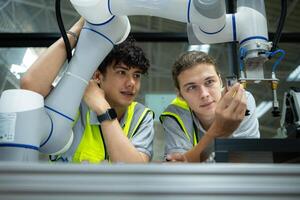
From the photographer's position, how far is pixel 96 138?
4.57 feet

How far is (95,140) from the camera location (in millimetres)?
1384

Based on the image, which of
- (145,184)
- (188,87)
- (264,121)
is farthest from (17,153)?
(264,121)

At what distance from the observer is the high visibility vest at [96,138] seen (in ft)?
4.30

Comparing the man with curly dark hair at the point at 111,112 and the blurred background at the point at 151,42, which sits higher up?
the blurred background at the point at 151,42

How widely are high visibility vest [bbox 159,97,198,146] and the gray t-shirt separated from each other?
10 millimetres

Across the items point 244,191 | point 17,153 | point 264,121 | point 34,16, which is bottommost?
point 244,191

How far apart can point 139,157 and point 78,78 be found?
467 mm

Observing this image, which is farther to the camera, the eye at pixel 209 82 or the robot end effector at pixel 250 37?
the eye at pixel 209 82

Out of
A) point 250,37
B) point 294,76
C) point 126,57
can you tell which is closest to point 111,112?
point 126,57

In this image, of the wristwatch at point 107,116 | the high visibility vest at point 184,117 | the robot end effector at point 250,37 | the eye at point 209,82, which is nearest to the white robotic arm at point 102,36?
the robot end effector at point 250,37

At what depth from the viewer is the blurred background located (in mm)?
2021

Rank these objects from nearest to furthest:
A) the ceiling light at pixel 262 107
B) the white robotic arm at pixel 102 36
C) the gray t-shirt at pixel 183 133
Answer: the white robotic arm at pixel 102 36 → the gray t-shirt at pixel 183 133 → the ceiling light at pixel 262 107

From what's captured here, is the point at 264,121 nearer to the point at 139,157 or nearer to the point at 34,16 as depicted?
the point at 34,16

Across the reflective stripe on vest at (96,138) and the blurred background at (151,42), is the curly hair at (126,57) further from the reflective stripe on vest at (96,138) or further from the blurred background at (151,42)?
the blurred background at (151,42)
